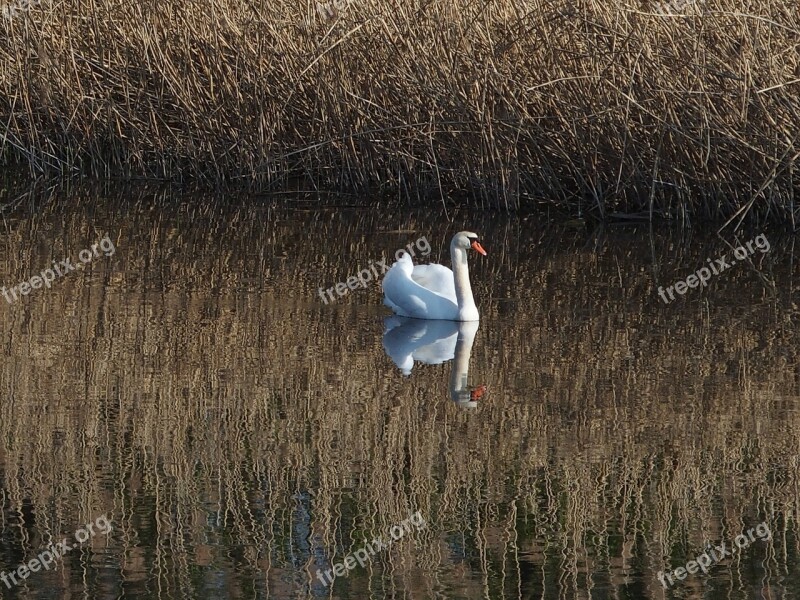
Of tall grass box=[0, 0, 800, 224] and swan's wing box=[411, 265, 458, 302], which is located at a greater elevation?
tall grass box=[0, 0, 800, 224]

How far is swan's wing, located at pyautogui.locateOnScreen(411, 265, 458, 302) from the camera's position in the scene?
9516 mm

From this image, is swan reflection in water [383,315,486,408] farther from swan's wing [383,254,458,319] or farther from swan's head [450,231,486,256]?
swan's head [450,231,486,256]

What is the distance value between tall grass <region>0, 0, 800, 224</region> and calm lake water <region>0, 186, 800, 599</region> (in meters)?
1.25

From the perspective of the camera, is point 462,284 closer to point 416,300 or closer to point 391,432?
point 416,300

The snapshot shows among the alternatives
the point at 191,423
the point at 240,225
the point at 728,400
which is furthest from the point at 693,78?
the point at 191,423

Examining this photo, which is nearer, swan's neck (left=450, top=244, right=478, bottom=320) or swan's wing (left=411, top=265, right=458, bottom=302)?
swan's neck (left=450, top=244, right=478, bottom=320)

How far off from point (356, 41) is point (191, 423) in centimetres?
689

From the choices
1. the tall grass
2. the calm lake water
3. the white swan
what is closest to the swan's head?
the white swan

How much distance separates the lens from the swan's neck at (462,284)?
8.93 metres

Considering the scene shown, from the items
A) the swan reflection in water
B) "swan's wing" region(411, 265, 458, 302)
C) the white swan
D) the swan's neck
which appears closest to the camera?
the swan reflection in water

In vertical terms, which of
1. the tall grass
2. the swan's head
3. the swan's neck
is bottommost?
the swan's neck

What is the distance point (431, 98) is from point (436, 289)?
11.2ft

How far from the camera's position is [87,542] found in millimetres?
5121

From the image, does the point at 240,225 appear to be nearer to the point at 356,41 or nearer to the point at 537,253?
the point at 356,41
